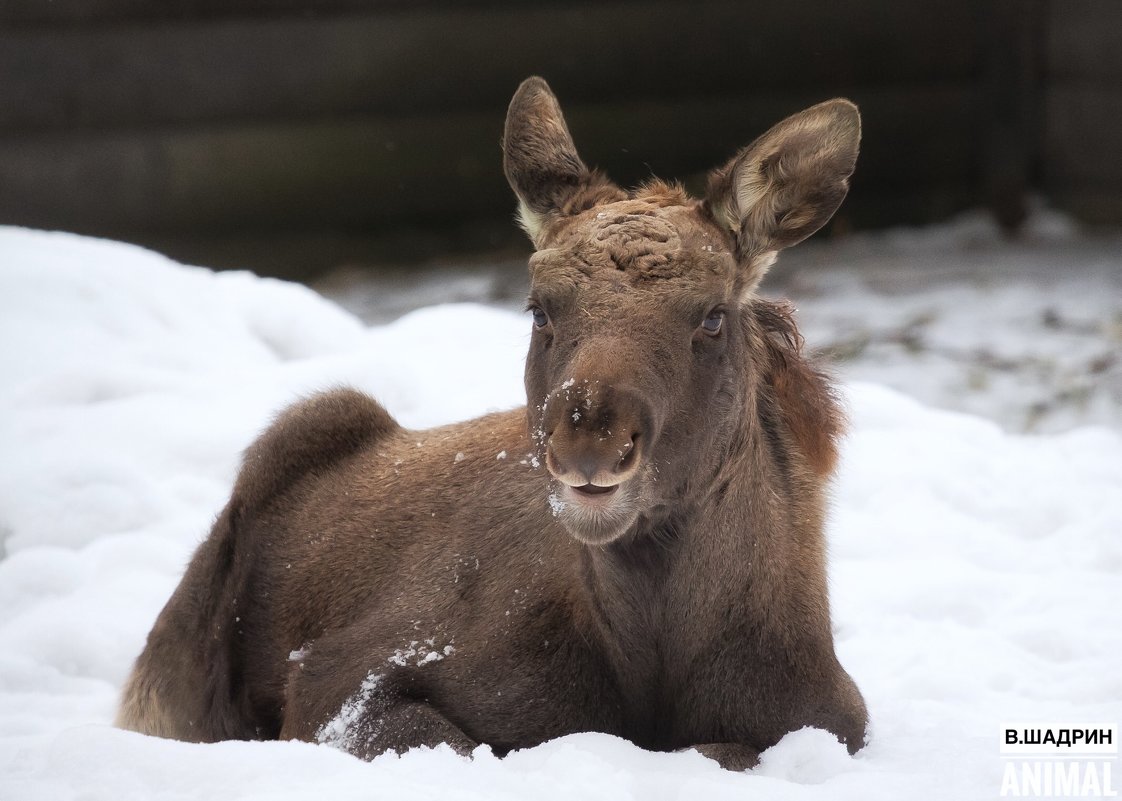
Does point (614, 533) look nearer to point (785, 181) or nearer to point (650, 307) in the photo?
point (650, 307)

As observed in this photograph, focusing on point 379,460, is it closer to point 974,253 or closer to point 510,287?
point 510,287

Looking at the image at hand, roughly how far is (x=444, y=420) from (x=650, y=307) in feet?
8.70

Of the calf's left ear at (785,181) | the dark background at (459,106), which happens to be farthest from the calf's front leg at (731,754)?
the dark background at (459,106)

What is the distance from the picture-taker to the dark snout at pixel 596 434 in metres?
2.86

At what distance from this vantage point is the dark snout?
286 centimetres

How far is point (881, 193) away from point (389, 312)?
12.9ft

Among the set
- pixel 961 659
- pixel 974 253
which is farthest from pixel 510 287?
pixel 961 659

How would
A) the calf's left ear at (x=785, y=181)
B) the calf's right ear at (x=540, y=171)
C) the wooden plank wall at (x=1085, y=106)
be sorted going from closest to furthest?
the calf's left ear at (x=785, y=181)
the calf's right ear at (x=540, y=171)
the wooden plank wall at (x=1085, y=106)

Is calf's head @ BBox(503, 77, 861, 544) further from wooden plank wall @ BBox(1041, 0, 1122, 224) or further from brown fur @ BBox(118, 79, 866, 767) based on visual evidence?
wooden plank wall @ BBox(1041, 0, 1122, 224)

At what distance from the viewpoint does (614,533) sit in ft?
10.1

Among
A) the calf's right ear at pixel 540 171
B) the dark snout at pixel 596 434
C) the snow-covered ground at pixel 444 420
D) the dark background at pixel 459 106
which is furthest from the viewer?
the dark background at pixel 459 106

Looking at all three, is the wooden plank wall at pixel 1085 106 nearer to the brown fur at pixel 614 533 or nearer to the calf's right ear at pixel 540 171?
the brown fur at pixel 614 533

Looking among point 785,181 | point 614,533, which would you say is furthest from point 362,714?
point 785,181

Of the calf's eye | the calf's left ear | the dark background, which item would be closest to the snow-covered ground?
the calf's eye
